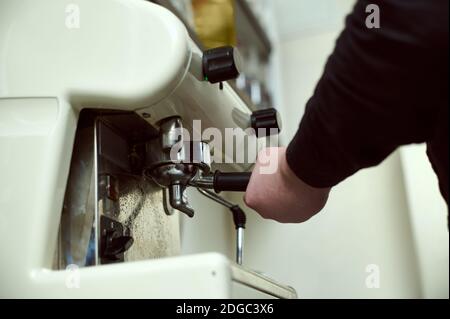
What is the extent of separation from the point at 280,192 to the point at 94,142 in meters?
0.18

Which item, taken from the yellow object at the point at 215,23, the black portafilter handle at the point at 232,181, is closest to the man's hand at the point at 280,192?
the black portafilter handle at the point at 232,181

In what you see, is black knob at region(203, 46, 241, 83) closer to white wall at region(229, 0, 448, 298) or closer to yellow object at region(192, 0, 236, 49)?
yellow object at region(192, 0, 236, 49)

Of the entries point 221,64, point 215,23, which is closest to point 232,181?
point 221,64

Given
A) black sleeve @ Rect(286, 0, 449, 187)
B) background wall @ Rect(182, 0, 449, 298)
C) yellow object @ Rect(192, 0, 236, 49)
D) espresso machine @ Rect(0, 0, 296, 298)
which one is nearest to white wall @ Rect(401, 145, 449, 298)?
background wall @ Rect(182, 0, 449, 298)

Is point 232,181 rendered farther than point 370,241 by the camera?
No

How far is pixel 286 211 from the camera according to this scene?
0.48 metres

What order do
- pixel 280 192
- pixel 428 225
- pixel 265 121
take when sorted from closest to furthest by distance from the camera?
pixel 280 192
pixel 265 121
pixel 428 225

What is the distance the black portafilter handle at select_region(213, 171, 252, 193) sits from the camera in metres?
0.50

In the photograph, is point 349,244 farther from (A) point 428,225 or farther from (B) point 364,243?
(A) point 428,225

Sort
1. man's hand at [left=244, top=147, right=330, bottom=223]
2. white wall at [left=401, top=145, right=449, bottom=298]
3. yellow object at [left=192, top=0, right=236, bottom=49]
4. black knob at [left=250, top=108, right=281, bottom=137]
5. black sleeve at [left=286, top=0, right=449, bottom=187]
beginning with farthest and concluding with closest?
white wall at [left=401, top=145, right=449, bottom=298] → yellow object at [left=192, top=0, right=236, bottom=49] → black knob at [left=250, top=108, right=281, bottom=137] → man's hand at [left=244, top=147, right=330, bottom=223] → black sleeve at [left=286, top=0, right=449, bottom=187]

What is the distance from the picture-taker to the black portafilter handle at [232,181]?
0.50 meters

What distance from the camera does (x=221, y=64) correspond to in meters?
0.47
